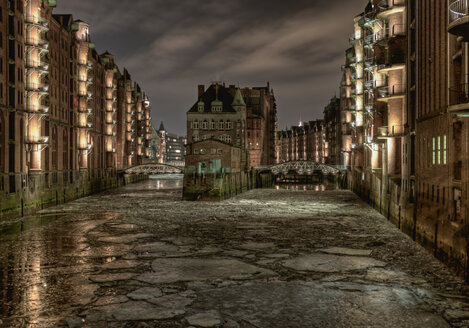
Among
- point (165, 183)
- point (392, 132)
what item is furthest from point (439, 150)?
point (165, 183)

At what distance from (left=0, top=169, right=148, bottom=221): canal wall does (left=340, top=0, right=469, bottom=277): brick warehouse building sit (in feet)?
83.1

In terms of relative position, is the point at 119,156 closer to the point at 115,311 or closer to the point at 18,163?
the point at 18,163

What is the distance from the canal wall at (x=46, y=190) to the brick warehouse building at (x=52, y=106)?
0.51ft

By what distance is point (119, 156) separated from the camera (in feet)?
289

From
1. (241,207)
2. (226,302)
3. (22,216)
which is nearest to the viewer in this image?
(226,302)

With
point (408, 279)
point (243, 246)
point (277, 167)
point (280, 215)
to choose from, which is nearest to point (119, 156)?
point (277, 167)

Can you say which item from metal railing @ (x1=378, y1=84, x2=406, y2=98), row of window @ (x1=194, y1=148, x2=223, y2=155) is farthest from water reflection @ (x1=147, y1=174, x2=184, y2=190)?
metal railing @ (x1=378, y1=84, x2=406, y2=98)

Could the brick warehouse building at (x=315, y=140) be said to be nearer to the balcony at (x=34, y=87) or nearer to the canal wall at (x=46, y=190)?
the canal wall at (x=46, y=190)

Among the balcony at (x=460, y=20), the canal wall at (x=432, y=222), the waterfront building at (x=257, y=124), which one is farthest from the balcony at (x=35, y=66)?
the waterfront building at (x=257, y=124)

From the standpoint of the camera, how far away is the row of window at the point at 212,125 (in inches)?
3511

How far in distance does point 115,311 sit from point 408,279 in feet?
30.6

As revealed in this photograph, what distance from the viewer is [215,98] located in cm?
9112

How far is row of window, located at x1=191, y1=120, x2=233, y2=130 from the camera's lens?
89188 millimetres

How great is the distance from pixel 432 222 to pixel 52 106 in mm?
43312
